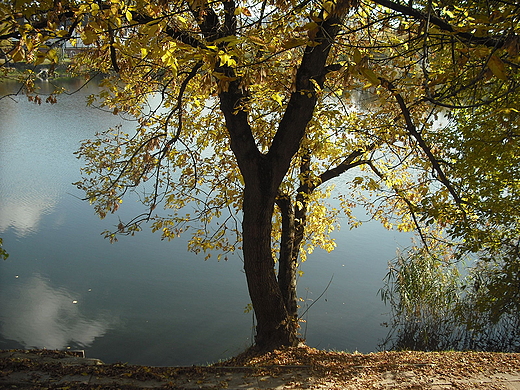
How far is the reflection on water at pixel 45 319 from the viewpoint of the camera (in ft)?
25.2

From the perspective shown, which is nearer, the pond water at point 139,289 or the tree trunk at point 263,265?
the tree trunk at point 263,265

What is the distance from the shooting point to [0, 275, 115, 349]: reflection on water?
7.70 metres

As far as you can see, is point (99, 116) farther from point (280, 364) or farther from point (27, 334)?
point (280, 364)

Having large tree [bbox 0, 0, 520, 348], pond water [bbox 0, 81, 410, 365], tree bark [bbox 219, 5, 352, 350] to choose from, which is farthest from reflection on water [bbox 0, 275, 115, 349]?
tree bark [bbox 219, 5, 352, 350]

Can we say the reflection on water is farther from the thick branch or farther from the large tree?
the thick branch

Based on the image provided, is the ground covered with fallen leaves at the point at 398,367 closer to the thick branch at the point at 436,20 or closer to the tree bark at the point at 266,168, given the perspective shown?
the tree bark at the point at 266,168

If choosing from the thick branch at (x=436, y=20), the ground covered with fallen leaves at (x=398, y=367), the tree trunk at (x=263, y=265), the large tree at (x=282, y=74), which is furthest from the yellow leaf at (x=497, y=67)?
the tree trunk at (x=263, y=265)

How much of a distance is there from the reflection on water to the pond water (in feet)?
0.06

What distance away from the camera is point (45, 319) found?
816cm

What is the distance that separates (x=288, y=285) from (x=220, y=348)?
204 centimetres

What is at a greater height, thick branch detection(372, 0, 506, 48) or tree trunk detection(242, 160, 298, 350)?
thick branch detection(372, 0, 506, 48)

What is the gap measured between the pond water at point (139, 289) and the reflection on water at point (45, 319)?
0.7 inches

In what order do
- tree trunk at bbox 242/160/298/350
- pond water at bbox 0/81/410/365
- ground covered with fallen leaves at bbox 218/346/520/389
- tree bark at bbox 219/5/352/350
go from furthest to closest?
1. pond water at bbox 0/81/410/365
2. tree trunk at bbox 242/160/298/350
3. tree bark at bbox 219/5/352/350
4. ground covered with fallen leaves at bbox 218/346/520/389

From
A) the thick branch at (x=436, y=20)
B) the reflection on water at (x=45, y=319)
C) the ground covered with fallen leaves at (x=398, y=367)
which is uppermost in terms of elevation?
the thick branch at (x=436, y=20)
